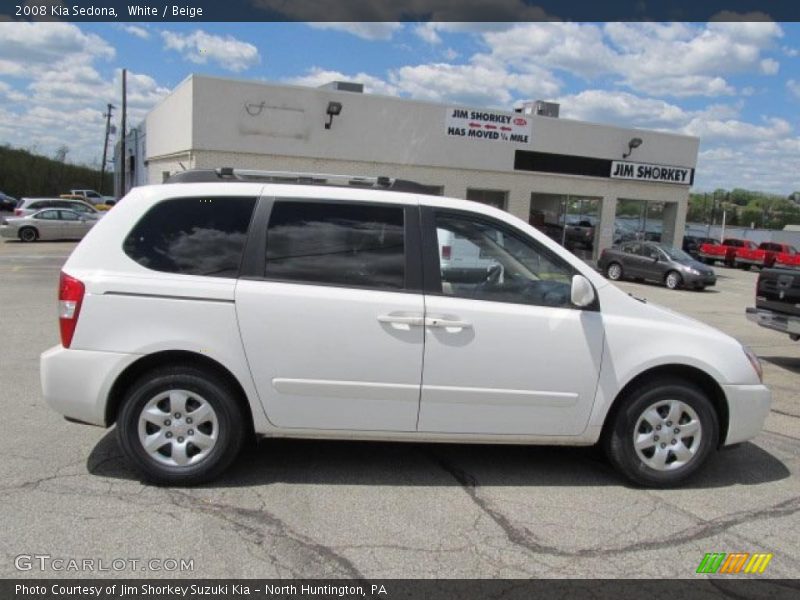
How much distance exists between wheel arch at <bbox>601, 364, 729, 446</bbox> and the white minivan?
→ 19 millimetres

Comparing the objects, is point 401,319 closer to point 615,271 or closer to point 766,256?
point 615,271

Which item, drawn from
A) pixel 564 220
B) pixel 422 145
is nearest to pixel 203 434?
pixel 422 145

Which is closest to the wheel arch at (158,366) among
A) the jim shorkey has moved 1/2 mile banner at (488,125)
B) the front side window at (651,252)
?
the jim shorkey has moved 1/2 mile banner at (488,125)

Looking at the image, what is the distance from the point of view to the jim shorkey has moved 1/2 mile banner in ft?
74.9

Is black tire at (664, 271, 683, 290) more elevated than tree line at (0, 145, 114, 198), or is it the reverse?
tree line at (0, 145, 114, 198)

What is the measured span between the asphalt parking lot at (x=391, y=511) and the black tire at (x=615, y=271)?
1953 centimetres

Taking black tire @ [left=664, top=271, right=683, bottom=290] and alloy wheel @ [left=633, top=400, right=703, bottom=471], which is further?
black tire @ [left=664, top=271, right=683, bottom=290]

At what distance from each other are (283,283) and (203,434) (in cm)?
103

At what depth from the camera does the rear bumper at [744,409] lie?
14.4ft

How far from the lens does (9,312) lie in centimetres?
1041

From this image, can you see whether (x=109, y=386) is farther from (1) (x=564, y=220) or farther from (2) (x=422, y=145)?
(1) (x=564, y=220)
